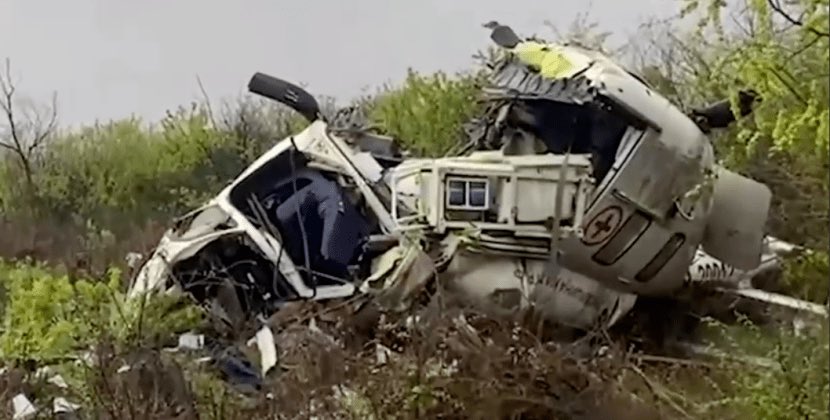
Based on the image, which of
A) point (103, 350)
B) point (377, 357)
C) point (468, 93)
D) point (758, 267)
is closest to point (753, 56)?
point (377, 357)

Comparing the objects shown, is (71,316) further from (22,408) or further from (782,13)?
(782,13)

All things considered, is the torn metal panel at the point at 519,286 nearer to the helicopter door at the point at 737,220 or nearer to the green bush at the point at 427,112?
the helicopter door at the point at 737,220

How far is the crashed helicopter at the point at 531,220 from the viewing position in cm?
997

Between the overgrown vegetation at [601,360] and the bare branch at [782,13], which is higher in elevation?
the bare branch at [782,13]

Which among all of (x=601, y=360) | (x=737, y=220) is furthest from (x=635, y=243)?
(x=601, y=360)

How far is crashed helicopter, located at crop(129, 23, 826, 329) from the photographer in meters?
9.97

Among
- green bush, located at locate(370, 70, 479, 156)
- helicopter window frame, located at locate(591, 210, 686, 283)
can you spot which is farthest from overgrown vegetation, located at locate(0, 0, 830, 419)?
green bush, located at locate(370, 70, 479, 156)

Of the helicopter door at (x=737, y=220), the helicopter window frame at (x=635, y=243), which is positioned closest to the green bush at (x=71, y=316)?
the helicopter window frame at (x=635, y=243)

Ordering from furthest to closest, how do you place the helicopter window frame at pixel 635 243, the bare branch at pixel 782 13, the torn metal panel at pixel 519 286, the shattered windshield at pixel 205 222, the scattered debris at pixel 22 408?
1. the shattered windshield at pixel 205 222
2. the helicopter window frame at pixel 635 243
3. the torn metal panel at pixel 519 286
4. the scattered debris at pixel 22 408
5. the bare branch at pixel 782 13

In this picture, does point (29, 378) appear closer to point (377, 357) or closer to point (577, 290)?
point (377, 357)

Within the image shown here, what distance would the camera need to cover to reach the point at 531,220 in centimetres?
1003

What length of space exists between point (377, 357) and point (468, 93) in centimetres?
1126

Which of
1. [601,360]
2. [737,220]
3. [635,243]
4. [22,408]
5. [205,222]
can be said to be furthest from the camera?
[205,222]

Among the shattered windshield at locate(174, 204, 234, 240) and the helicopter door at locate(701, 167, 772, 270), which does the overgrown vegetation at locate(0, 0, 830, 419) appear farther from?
the shattered windshield at locate(174, 204, 234, 240)
